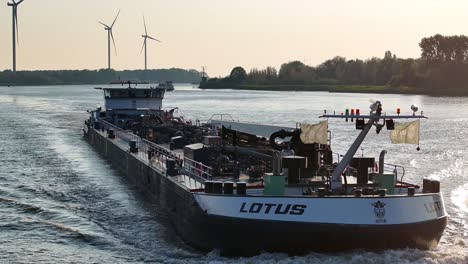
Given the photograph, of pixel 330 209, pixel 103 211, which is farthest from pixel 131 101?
pixel 330 209

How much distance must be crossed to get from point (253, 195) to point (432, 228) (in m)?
5.53

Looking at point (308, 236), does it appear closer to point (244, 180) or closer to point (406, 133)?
point (406, 133)

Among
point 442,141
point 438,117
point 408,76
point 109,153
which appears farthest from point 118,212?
point 408,76

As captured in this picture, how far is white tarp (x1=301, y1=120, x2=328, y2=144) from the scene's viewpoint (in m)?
21.2

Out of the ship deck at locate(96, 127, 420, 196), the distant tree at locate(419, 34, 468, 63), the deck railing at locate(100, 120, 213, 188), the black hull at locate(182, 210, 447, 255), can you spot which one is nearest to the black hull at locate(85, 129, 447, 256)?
the black hull at locate(182, 210, 447, 255)

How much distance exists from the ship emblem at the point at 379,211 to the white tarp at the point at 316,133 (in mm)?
2785

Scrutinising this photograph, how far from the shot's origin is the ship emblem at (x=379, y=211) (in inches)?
763

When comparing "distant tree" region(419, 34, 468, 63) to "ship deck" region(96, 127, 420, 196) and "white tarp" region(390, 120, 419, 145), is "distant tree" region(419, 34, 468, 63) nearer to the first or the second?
"ship deck" region(96, 127, 420, 196)

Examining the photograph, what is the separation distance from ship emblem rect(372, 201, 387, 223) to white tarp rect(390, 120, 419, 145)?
258cm

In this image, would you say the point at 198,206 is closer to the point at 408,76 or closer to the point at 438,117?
the point at 438,117

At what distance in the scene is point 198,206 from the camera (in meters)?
21.0

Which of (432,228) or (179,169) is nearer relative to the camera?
(432,228)

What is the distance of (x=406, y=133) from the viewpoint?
20.9 metres

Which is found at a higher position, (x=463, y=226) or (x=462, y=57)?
(x=462, y=57)
